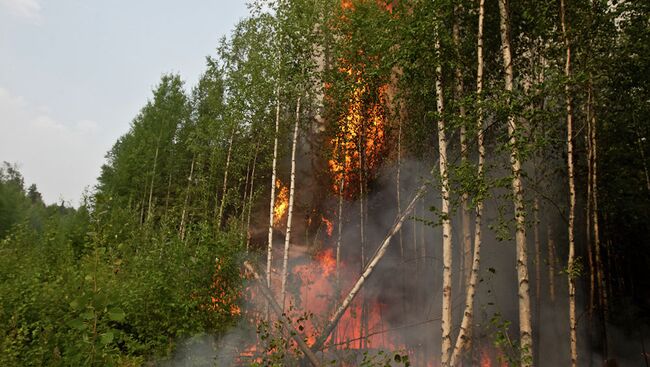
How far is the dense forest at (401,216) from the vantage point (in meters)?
7.27

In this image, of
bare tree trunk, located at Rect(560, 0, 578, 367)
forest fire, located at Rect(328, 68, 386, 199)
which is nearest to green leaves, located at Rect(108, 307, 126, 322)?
bare tree trunk, located at Rect(560, 0, 578, 367)

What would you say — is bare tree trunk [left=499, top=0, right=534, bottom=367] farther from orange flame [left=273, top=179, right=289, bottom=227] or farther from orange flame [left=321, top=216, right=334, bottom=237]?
orange flame [left=273, top=179, right=289, bottom=227]

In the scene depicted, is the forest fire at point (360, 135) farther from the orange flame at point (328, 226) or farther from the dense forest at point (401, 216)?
the orange flame at point (328, 226)

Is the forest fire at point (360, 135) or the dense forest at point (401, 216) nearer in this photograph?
the dense forest at point (401, 216)

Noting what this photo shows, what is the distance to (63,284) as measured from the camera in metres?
9.11

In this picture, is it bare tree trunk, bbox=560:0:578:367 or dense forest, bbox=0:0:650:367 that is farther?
dense forest, bbox=0:0:650:367

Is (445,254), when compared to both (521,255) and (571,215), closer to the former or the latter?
(521,255)

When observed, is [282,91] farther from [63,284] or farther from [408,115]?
[63,284]

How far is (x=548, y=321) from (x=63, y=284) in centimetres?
1447

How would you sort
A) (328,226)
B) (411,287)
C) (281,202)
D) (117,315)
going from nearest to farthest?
(117,315) < (411,287) < (328,226) < (281,202)

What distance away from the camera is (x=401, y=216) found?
10.0 m

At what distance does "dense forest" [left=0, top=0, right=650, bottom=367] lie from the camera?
23.9ft

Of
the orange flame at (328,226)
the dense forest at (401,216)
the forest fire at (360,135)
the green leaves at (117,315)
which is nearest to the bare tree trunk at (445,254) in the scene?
the dense forest at (401,216)

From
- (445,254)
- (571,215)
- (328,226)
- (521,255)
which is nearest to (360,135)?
(328,226)
